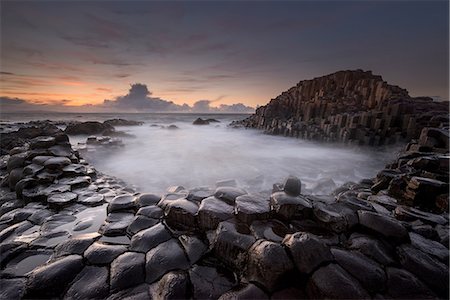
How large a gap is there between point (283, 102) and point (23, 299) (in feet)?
88.5

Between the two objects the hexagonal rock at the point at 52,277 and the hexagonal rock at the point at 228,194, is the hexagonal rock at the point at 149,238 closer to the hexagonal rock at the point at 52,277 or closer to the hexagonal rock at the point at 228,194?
the hexagonal rock at the point at 52,277

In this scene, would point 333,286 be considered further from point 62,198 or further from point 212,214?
point 62,198

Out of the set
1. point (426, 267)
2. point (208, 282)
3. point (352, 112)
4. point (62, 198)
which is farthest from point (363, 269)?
point (352, 112)

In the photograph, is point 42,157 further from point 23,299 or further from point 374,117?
point 374,117

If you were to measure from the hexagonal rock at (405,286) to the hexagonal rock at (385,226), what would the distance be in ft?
1.70

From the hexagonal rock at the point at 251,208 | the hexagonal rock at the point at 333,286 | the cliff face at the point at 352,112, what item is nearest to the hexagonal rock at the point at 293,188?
the hexagonal rock at the point at 251,208

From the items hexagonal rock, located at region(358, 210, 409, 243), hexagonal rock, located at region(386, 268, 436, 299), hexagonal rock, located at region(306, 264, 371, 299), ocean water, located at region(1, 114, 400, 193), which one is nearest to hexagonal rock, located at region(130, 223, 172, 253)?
hexagonal rock, located at region(306, 264, 371, 299)

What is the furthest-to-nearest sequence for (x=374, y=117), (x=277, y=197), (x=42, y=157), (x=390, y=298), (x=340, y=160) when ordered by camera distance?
(x=374, y=117) < (x=340, y=160) < (x=42, y=157) < (x=277, y=197) < (x=390, y=298)

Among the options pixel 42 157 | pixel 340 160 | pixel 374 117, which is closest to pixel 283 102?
pixel 374 117

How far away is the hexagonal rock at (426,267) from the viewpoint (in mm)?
2199

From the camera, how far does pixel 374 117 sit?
43.4 feet

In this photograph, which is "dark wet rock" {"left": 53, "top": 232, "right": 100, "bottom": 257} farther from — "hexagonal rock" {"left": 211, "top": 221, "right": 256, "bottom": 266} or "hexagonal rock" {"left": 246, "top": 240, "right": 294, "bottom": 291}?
"hexagonal rock" {"left": 246, "top": 240, "right": 294, "bottom": 291}

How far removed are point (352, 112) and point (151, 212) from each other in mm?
18556

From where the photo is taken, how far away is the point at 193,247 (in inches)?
107
